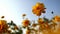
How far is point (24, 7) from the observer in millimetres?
909

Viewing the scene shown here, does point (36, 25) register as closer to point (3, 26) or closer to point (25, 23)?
point (25, 23)

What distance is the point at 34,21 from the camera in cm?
84

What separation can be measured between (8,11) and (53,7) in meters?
0.25

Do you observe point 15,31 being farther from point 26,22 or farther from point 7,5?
point 7,5

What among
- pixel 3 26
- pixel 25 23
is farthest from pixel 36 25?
pixel 3 26

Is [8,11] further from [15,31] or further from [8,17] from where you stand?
[15,31]

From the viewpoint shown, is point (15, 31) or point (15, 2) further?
point (15, 2)

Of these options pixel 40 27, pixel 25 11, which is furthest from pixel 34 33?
pixel 25 11

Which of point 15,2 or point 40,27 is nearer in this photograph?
point 40,27

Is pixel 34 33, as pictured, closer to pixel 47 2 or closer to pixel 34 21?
pixel 34 21

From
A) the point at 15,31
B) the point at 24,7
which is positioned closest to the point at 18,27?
the point at 15,31

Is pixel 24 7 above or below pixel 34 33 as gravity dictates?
above

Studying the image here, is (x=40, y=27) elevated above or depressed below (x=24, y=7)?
below

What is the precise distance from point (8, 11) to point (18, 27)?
0.41 ft
